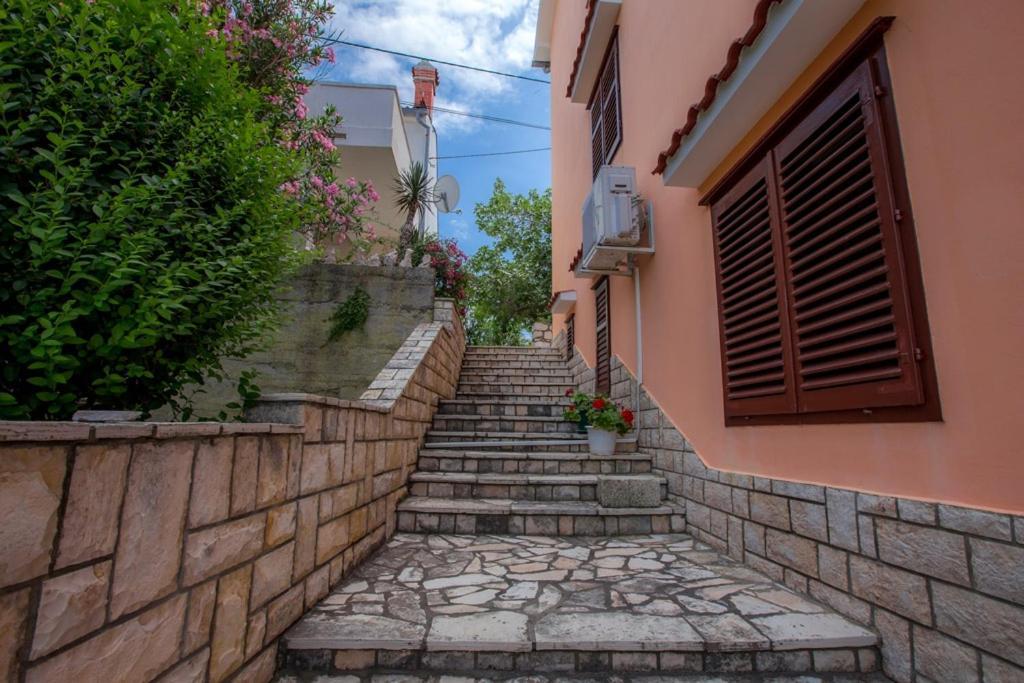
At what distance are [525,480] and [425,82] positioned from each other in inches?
621

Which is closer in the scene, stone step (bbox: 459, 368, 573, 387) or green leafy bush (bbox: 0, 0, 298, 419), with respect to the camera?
green leafy bush (bbox: 0, 0, 298, 419)

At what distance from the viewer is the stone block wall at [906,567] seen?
1.64 metres

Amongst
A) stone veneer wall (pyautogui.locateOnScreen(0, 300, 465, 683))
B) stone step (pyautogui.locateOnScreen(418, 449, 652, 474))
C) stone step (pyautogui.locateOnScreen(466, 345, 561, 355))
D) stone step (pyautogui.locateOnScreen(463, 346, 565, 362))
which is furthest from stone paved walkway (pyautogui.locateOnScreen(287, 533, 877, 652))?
stone step (pyautogui.locateOnScreen(466, 345, 561, 355))

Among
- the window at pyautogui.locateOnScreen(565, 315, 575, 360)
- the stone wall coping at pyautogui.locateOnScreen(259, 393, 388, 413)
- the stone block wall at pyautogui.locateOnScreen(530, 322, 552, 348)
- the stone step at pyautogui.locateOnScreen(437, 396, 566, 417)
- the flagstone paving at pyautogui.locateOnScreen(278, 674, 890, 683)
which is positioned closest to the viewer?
the flagstone paving at pyautogui.locateOnScreen(278, 674, 890, 683)

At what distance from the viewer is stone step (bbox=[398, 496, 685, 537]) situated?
3.87 metres

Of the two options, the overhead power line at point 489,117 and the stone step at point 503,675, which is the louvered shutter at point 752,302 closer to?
the stone step at point 503,675

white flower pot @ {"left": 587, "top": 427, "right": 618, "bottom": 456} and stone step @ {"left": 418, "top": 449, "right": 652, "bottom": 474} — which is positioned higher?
white flower pot @ {"left": 587, "top": 427, "right": 618, "bottom": 456}

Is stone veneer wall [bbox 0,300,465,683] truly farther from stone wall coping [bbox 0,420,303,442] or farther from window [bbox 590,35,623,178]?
window [bbox 590,35,623,178]

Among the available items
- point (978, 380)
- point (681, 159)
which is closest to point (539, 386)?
point (681, 159)

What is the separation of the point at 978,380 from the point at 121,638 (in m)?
2.97

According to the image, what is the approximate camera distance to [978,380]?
173 cm

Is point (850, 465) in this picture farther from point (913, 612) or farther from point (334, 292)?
point (334, 292)

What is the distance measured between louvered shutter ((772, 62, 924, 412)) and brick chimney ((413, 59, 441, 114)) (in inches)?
611

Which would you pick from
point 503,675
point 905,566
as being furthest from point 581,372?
point 503,675
